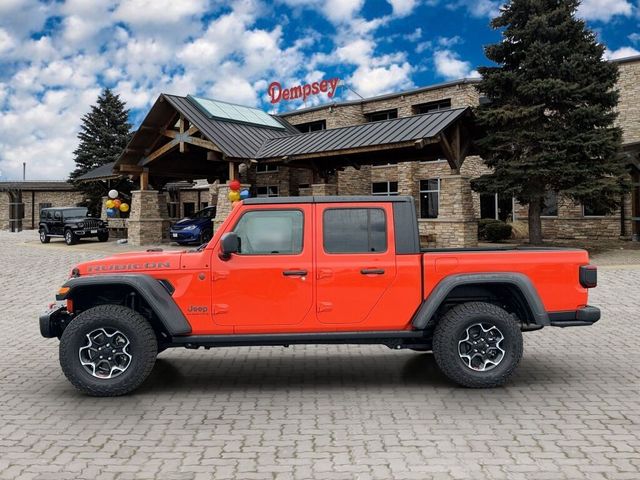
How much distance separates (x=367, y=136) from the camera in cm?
2194

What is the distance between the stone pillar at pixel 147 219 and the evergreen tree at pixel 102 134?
18687 mm

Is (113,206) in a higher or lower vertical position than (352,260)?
higher

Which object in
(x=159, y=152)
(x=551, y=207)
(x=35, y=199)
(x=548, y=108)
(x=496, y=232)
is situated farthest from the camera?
(x=35, y=199)

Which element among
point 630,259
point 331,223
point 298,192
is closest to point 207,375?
point 331,223

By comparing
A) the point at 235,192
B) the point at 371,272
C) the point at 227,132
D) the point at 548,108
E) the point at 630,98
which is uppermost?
the point at 630,98

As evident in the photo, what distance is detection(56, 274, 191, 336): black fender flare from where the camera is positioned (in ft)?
18.5

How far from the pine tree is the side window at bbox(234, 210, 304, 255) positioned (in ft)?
52.7

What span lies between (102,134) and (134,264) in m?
45.6

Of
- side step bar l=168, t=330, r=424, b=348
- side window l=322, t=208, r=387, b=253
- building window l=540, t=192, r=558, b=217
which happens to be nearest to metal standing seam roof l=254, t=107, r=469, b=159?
building window l=540, t=192, r=558, b=217

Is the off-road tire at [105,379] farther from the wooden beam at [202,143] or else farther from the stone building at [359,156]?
the wooden beam at [202,143]

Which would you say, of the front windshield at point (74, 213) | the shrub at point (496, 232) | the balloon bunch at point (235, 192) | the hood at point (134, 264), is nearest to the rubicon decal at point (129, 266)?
the hood at point (134, 264)

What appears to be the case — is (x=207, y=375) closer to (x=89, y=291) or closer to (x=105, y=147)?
(x=89, y=291)

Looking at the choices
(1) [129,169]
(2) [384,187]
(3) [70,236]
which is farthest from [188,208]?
(2) [384,187]

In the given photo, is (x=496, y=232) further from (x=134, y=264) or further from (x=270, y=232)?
(x=134, y=264)
